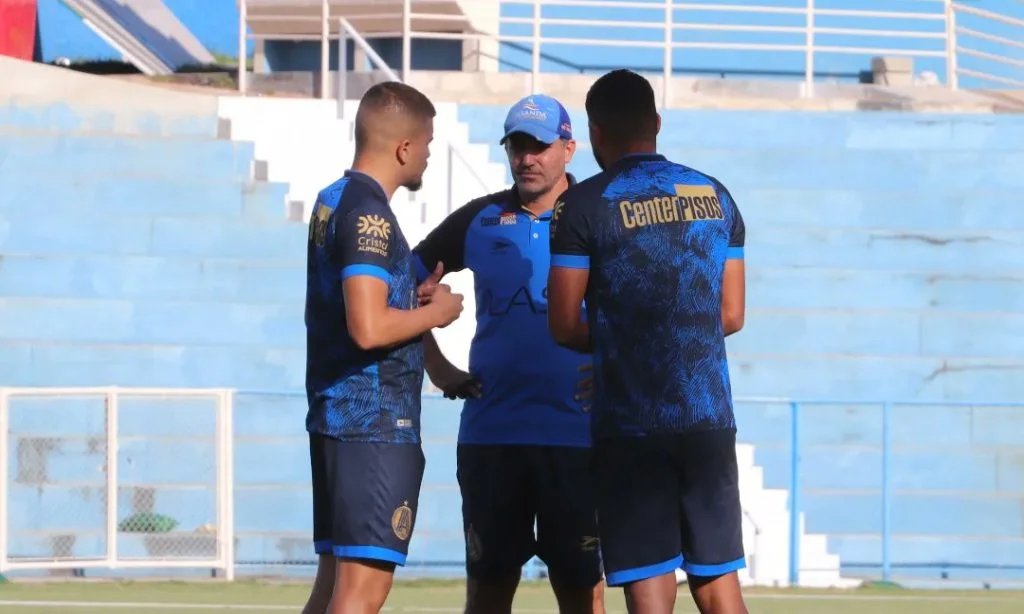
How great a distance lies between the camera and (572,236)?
4.22m

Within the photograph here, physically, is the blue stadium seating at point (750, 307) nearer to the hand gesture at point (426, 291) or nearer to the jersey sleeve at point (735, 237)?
the hand gesture at point (426, 291)

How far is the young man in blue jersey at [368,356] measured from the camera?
14.4ft

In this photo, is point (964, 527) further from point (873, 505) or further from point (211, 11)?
point (211, 11)

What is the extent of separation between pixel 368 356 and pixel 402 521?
18.0 inches

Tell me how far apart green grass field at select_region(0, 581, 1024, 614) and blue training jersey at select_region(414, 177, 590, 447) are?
10.1 ft


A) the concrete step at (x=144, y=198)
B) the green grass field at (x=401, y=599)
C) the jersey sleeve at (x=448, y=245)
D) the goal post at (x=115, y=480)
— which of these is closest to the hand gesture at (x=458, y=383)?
the jersey sleeve at (x=448, y=245)

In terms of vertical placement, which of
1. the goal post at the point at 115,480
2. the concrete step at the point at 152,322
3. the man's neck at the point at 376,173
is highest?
the man's neck at the point at 376,173

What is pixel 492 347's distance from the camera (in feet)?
16.6

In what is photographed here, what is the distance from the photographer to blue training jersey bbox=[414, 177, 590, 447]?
5.00 meters

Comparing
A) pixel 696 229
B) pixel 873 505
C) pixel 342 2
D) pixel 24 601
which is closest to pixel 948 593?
pixel 873 505

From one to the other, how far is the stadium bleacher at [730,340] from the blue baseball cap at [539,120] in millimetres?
4838

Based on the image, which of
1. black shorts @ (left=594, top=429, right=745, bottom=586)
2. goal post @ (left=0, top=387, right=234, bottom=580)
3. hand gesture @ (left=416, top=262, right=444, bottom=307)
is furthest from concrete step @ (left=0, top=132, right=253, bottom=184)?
black shorts @ (left=594, top=429, right=745, bottom=586)

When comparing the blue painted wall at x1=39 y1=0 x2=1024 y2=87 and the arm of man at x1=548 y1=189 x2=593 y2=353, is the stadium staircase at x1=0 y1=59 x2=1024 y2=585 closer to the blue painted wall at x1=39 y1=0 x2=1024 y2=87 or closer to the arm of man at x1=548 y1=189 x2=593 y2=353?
the blue painted wall at x1=39 y1=0 x2=1024 y2=87

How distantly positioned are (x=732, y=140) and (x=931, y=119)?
1806mm
